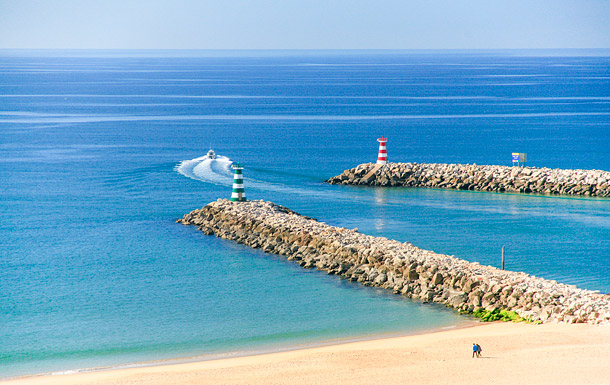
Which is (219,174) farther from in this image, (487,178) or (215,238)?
(215,238)

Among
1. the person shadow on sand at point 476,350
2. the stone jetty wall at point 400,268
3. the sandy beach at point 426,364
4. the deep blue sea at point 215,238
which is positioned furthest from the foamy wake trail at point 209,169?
the person shadow on sand at point 476,350

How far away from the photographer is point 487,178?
3175 centimetres

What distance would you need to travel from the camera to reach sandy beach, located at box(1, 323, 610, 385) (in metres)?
12.6

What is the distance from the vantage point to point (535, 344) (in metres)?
13.9

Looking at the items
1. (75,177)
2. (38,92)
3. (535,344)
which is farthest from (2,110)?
(535,344)

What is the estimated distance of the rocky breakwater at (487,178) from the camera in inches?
1187

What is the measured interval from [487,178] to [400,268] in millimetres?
14521

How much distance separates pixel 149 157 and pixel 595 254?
27142 mm

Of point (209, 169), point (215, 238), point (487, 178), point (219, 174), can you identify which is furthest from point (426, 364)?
point (209, 169)

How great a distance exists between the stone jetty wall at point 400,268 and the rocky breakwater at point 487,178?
28.9 ft

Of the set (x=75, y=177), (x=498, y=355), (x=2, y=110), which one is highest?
(x=2, y=110)

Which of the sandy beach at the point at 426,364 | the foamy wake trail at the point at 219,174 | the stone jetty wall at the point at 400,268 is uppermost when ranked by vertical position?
the foamy wake trail at the point at 219,174

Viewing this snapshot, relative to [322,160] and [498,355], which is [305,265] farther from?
[322,160]

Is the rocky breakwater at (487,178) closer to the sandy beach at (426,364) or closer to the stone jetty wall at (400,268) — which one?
the stone jetty wall at (400,268)
